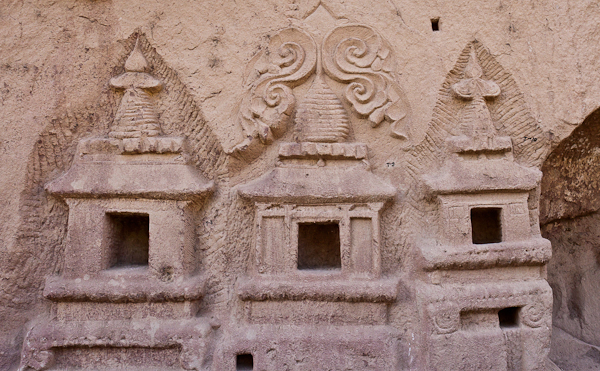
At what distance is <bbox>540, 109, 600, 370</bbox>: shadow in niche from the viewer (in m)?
2.79

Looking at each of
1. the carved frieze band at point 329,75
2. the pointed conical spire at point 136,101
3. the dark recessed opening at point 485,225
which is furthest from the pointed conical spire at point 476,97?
the pointed conical spire at point 136,101

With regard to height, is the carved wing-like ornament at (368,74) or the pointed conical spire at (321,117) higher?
the carved wing-like ornament at (368,74)

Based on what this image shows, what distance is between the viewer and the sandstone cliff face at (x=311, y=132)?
2355mm

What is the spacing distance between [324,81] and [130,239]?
1.55 meters

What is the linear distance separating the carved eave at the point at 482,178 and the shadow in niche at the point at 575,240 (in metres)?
0.51

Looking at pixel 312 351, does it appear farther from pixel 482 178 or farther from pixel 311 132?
pixel 482 178

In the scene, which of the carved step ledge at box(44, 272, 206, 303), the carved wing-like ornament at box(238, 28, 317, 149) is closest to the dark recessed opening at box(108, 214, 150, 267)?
the carved step ledge at box(44, 272, 206, 303)

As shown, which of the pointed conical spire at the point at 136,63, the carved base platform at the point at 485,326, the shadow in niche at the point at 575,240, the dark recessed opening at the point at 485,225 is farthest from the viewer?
the shadow in niche at the point at 575,240

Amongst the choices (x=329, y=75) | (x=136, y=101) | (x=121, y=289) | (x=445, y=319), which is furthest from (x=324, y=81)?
(x=121, y=289)

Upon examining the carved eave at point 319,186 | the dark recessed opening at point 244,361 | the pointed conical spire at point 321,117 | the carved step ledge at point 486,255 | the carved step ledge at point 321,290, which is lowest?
the dark recessed opening at point 244,361

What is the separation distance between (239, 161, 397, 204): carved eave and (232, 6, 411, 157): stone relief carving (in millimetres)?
215

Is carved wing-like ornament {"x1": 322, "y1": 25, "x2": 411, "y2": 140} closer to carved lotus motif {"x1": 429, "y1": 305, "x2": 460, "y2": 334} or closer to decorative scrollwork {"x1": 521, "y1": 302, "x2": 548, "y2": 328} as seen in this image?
carved lotus motif {"x1": 429, "y1": 305, "x2": 460, "y2": 334}

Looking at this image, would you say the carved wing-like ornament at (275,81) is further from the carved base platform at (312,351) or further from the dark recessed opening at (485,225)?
the dark recessed opening at (485,225)

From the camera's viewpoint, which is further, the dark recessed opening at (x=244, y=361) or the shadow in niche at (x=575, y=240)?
the shadow in niche at (x=575, y=240)
